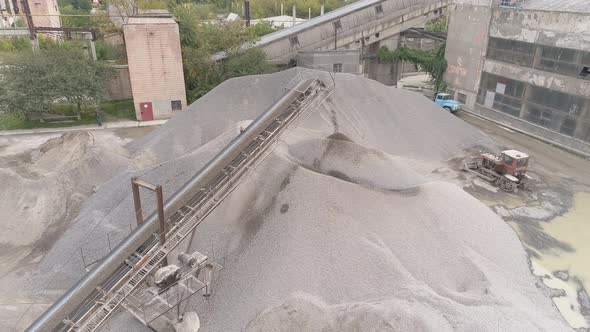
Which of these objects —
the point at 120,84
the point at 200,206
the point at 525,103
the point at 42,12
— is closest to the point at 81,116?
the point at 120,84

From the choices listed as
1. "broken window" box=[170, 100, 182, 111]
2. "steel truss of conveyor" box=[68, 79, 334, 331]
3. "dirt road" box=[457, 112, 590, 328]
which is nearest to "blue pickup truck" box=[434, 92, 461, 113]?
"dirt road" box=[457, 112, 590, 328]

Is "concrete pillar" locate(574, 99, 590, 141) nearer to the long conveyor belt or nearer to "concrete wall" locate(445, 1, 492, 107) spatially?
"concrete wall" locate(445, 1, 492, 107)

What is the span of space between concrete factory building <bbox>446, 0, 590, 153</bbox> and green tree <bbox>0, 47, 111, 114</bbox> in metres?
24.3

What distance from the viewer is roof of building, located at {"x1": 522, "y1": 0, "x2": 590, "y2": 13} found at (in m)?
22.4

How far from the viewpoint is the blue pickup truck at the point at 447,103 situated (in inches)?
1121

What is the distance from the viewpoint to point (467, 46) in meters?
29.4

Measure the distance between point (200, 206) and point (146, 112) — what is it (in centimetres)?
1829

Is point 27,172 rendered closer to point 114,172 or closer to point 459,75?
point 114,172

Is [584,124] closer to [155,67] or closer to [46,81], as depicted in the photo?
[155,67]

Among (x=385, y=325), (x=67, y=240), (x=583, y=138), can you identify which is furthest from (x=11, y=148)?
(x=583, y=138)

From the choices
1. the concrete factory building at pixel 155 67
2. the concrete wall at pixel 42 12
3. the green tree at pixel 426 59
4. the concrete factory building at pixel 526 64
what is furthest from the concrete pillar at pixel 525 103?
the concrete wall at pixel 42 12

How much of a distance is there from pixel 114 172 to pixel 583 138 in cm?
2298

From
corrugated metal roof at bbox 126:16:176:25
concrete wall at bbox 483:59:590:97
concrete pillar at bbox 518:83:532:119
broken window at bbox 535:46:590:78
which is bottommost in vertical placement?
concrete pillar at bbox 518:83:532:119

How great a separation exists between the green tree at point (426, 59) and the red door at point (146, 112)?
1827cm
